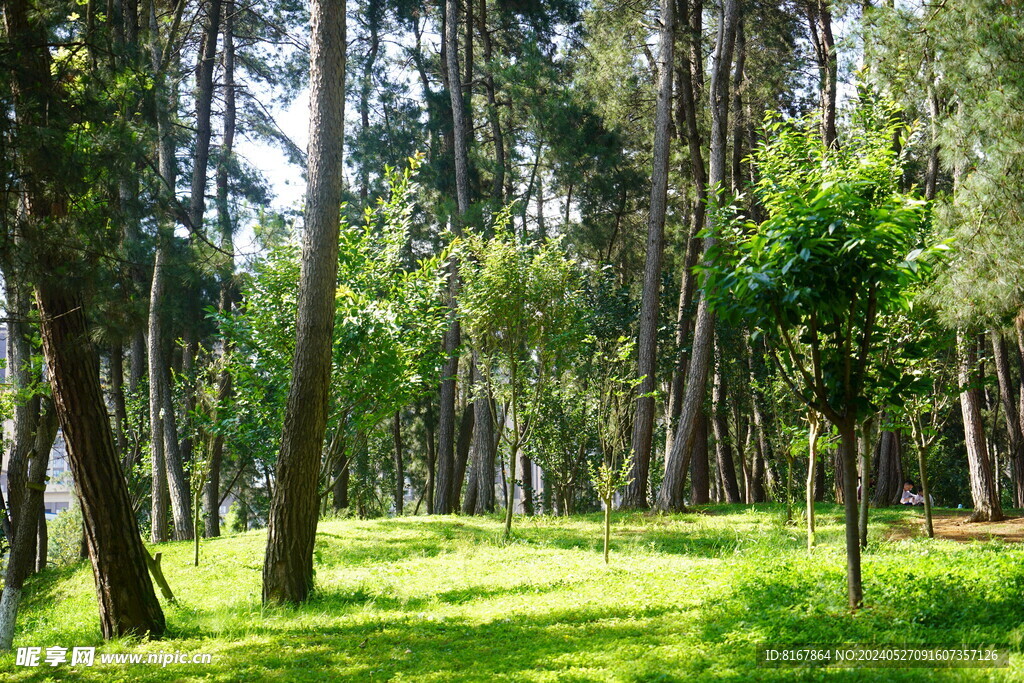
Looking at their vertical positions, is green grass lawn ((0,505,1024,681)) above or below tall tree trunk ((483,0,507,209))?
below

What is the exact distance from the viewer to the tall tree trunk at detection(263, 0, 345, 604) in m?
7.46

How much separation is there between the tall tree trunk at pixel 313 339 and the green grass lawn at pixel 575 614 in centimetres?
50

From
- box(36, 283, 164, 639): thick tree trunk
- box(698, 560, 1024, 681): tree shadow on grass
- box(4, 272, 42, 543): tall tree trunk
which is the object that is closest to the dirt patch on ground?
box(698, 560, 1024, 681): tree shadow on grass

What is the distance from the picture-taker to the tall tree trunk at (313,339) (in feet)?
24.5

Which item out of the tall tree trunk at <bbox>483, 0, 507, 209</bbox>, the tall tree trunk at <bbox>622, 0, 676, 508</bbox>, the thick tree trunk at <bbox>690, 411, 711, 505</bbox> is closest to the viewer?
the tall tree trunk at <bbox>622, 0, 676, 508</bbox>

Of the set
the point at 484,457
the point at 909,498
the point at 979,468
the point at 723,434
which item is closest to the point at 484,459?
the point at 484,457

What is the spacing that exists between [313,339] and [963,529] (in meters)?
10.2

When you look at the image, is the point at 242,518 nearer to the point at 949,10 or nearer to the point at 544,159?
the point at 544,159

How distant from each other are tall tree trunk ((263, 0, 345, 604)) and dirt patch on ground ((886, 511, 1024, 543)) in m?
7.94

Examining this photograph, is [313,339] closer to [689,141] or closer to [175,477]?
[175,477]

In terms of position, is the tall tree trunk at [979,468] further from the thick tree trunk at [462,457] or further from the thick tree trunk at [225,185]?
the thick tree trunk at [225,185]

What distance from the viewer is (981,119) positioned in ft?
29.6

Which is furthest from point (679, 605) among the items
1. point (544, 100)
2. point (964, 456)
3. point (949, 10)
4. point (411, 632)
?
point (964, 456)

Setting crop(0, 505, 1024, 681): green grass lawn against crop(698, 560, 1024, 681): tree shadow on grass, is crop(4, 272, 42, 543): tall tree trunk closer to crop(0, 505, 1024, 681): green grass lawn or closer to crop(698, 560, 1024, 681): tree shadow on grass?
crop(0, 505, 1024, 681): green grass lawn
